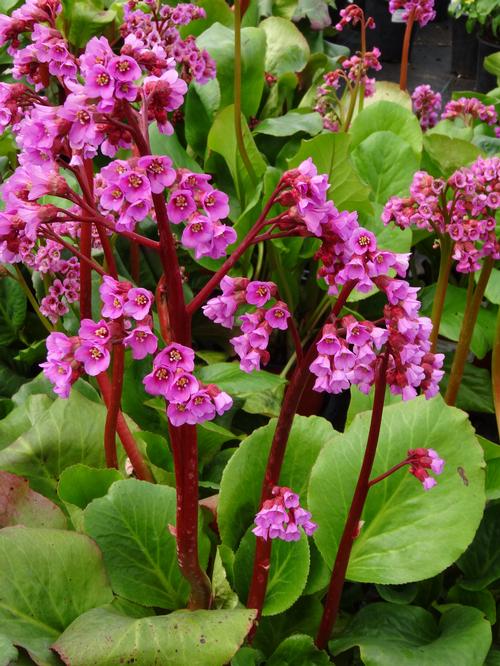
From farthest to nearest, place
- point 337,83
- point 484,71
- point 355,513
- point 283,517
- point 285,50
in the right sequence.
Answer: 1. point 484,71
2. point 285,50
3. point 337,83
4. point 355,513
5. point 283,517

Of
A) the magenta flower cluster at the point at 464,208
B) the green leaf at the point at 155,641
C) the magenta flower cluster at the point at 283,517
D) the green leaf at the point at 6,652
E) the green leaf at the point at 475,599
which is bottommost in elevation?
the green leaf at the point at 475,599

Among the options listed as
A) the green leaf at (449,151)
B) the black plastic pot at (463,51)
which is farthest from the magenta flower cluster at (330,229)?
the black plastic pot at (463,51)

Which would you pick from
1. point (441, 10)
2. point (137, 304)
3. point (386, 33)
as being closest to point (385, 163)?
point (137, 304)

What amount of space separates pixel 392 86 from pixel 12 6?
969 millimetres

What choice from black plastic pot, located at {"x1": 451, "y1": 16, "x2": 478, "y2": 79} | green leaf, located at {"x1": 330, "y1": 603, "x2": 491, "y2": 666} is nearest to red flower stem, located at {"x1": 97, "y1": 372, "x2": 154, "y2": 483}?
green leaf, located at {"x1": 330, "y1": 603, "x2": 491, "y2": 666}

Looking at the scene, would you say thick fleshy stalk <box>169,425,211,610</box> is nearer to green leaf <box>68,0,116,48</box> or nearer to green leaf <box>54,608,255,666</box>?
green leaf <box>54,608,255,666</box>

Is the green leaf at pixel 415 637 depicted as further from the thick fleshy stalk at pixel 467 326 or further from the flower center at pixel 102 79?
the flower center at pixel 102 79

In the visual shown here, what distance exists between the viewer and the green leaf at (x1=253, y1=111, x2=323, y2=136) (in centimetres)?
195

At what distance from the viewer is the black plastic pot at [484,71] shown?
4.46 m

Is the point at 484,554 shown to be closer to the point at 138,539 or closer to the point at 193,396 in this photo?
the point at 138,539

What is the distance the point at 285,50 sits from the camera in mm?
2295

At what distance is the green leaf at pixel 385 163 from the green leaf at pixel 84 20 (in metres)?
0.60

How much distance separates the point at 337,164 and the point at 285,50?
85 cm

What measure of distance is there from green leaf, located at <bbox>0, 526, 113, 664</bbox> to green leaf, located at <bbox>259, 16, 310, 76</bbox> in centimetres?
160
